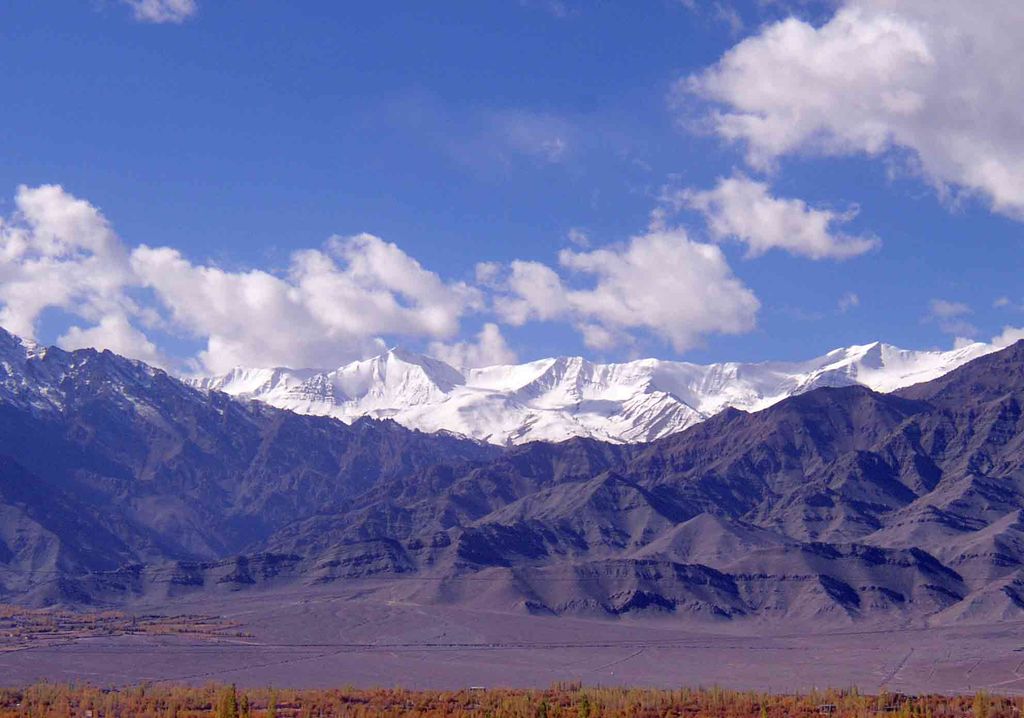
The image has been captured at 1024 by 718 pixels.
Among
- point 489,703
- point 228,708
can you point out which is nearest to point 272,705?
point 228,708

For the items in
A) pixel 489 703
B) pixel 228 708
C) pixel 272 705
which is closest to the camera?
pixel 228 708

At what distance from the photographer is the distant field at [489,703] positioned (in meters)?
155

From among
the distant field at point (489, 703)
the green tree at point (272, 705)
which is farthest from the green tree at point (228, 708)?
the distant field at point (489, 703)

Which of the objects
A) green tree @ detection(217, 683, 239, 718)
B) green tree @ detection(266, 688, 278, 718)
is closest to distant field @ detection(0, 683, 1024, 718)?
green tree @ detection(266, 688, 278, 718)

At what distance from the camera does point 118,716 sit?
154 m

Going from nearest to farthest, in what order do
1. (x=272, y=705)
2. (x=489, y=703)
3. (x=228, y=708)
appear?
(x=228, y=708) < (x=272, y=705) < (x=489, y=703)

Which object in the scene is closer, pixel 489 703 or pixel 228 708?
pixel 228 708

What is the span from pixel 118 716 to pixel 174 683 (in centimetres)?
3941

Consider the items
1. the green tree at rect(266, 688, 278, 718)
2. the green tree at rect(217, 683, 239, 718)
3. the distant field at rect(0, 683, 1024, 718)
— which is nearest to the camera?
the green tree at rect(217, 683, 239, 718)

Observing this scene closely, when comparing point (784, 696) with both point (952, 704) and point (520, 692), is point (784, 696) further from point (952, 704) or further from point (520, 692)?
point (520, 692)

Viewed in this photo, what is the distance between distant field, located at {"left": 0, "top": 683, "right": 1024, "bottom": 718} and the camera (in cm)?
15512

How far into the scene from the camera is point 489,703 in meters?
162

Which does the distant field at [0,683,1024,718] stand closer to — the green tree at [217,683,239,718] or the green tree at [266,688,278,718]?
the green tree at [266,688,278,718]

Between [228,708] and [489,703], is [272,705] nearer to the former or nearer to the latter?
[228,708]
